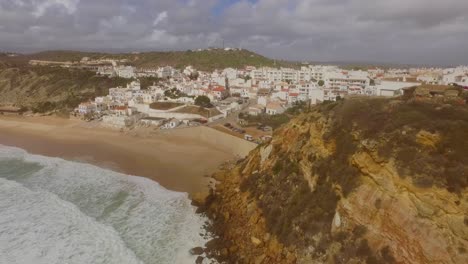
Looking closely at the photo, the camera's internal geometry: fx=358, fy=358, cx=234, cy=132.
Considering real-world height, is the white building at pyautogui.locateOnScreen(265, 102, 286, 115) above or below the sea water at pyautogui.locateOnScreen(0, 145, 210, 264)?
above

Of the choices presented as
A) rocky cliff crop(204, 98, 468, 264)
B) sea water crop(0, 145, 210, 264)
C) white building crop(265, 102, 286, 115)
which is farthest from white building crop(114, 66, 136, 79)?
rocky cliff crop(204, 98, 468, 264)

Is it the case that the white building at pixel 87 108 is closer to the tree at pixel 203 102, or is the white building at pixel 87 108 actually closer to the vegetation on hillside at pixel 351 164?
the tree at pixel 203 102

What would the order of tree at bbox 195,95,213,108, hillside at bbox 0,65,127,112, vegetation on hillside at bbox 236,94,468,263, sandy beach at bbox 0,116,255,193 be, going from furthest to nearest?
hillside at bbox 0,65,127,112 < tree at bbox 195,95,213,108 < sandy beach at bbox 0,116,255,193 < vegetation on hillside at bbox 236,94,468,263

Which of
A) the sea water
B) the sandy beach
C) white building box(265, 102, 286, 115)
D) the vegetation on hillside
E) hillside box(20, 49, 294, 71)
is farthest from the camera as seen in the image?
hillside box(20, 49, 294, 71)

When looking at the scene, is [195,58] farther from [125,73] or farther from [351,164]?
[351,164]

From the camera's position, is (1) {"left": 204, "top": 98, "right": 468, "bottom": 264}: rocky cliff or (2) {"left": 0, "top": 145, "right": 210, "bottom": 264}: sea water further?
(2) {"left": 0, "top": 145, "right": 210, "bottom": 264}: sea water

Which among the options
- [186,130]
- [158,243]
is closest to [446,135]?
[158,243]

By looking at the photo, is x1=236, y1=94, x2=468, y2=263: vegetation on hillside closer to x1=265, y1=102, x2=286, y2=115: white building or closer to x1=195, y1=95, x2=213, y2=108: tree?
x1=265, y1=102, x2=286, y2=115: white building

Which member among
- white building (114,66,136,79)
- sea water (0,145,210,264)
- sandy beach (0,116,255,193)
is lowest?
sea water (0,145,210,264)
